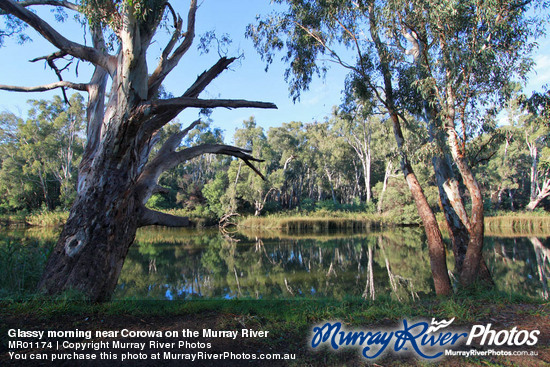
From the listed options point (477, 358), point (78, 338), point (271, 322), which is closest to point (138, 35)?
point (78, 338)

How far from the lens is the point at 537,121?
20.9 ft

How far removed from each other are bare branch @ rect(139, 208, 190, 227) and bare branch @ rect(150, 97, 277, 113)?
1.38 m

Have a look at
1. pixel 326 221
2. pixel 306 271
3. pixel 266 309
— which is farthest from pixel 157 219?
pixel 326 221

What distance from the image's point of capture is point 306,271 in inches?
365

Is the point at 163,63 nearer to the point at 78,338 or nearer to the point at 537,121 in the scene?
the point at 78,338

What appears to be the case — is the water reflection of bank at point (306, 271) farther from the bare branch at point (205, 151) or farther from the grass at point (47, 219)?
the grass at point (47, 219)

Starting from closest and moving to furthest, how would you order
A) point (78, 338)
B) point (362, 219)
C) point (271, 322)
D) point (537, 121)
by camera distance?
point (78, 338) → point (271, 322) → point (537, 121) → point (362, 219)

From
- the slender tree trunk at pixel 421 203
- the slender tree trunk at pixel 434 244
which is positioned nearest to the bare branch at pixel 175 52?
the slender tree trunk at pixel 421 203

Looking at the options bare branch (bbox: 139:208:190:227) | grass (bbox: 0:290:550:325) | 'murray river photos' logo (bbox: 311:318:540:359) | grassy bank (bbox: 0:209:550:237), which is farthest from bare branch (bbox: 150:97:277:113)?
grassy bank (bbox: 0:209:550:237)

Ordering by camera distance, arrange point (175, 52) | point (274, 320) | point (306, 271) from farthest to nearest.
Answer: point (306, 271) → point (175, 52) → point (274, 320)

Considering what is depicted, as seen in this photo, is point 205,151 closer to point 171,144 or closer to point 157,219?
point 171,144

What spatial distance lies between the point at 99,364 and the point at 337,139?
29548 millimetres

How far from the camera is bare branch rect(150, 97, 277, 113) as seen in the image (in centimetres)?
345

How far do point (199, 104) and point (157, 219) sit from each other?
5.59 feet
